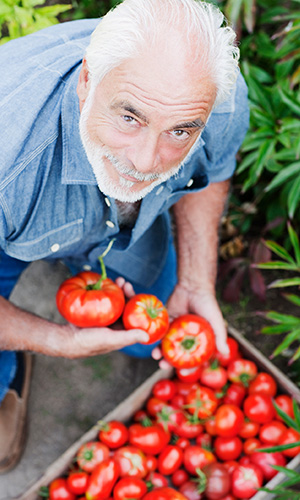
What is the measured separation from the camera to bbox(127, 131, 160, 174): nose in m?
1.44

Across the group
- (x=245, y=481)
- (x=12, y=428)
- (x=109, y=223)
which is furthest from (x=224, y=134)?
(x=12, y=428)

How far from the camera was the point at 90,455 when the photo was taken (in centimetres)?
212

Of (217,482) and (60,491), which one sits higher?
(60,491)

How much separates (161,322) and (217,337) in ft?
1.31

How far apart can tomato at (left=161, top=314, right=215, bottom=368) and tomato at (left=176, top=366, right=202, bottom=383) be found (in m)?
0.19

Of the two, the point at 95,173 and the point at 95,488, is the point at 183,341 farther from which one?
the point at 95,173

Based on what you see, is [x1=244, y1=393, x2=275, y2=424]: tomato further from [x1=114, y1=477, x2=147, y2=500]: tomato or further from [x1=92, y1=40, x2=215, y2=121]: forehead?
[x1=92, y1=40, x2=215, y2=121]: forehead

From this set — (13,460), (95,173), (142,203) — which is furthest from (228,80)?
(13,460)

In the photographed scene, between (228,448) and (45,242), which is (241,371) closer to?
(228,448)

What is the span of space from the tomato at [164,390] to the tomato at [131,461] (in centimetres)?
29

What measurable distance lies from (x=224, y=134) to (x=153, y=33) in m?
0.77

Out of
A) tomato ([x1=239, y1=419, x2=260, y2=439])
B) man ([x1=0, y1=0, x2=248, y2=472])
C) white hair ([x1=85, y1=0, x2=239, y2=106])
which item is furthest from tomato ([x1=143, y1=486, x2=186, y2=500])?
white hair ([x1=85, y1=0, x2=239, y2=106])

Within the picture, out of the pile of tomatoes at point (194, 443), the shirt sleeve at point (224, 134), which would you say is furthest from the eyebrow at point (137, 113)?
the pile of tomatoes at point (194, 443)

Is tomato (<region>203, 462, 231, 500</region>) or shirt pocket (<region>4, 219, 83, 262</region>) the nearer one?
shirt pocket (<region>4, 219, 83, 262</region>)
